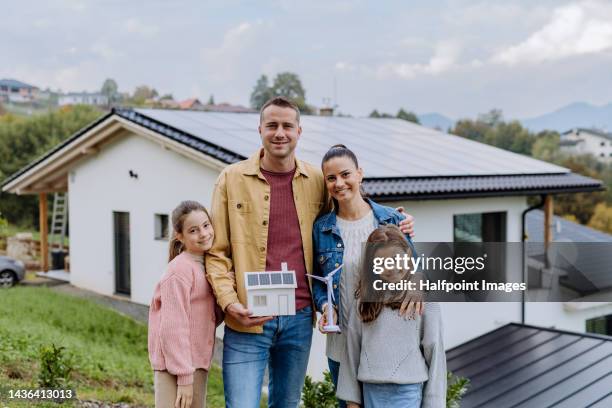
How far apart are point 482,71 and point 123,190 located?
95.2 m

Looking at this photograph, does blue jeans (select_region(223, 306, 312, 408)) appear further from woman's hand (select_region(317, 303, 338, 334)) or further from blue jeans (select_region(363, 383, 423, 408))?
blue jeans (select_region(363, 383, 423, 408))

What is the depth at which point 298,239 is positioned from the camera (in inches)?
148

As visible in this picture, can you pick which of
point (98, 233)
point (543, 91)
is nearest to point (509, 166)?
point (98, 233)

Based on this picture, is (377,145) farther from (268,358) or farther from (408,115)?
(408,115)

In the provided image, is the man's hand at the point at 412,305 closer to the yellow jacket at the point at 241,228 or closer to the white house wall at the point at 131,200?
the yellow jacket at the point at 241,228

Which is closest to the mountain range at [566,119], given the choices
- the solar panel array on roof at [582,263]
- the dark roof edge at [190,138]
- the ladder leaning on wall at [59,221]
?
the ladder leaning on wall at [59,221]

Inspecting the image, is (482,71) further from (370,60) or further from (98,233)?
(98,233)

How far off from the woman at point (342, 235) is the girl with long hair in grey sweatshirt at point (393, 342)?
0.08 m

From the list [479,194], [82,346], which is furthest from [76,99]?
[479,194]

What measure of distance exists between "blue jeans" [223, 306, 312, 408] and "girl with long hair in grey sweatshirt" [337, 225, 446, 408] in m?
0.36

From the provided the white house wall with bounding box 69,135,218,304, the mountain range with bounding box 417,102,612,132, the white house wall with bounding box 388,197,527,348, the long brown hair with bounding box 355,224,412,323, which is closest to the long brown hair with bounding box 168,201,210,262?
the long brown hair with bounding box 355,224,412,323

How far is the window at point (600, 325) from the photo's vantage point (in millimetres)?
13500

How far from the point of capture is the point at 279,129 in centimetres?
365

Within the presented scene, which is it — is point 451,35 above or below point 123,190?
above
